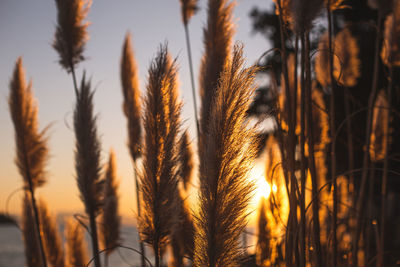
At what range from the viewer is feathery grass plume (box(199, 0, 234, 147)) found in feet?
5.71

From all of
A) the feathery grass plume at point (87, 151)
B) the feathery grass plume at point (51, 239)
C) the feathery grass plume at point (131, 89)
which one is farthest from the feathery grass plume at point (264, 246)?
the feathery grass plume at point (51, 239)

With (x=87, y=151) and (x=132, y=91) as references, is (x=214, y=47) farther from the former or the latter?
(x=132, y=91)

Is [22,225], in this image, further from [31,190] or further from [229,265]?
[229,265]

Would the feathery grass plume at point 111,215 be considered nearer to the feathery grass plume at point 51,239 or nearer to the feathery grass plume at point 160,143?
the feathery grass plume at point 51,239

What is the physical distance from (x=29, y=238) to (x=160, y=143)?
2318 millimetres

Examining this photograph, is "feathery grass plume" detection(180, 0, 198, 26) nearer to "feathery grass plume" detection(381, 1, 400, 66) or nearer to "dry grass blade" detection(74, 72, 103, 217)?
"dry grass blade" detection(74, 72, 103, 217)

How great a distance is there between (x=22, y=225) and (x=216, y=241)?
2485 mm

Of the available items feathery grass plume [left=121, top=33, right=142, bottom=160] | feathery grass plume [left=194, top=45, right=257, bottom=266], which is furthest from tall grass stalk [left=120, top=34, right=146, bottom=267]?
feathery grass plume [left=194, top=45, right=257, bottom=266]

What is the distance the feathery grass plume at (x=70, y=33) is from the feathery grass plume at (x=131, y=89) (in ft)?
2.12

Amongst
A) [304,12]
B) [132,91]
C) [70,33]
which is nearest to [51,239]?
[132,91]

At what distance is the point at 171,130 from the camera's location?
48.6 inches

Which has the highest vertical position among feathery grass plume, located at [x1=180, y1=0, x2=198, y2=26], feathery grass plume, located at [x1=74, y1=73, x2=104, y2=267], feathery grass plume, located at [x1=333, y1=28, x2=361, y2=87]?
feathery grass plume, located at [x1=180, y1=0, x2=198, y2=26]

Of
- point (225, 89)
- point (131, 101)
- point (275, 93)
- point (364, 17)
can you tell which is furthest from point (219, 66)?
point (364, 17)

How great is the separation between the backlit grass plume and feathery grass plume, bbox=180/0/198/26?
141 cm
